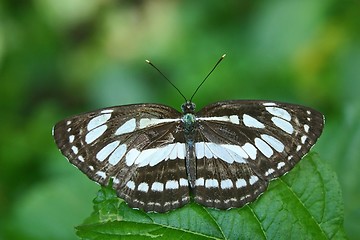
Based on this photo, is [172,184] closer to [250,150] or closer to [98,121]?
[250,150]

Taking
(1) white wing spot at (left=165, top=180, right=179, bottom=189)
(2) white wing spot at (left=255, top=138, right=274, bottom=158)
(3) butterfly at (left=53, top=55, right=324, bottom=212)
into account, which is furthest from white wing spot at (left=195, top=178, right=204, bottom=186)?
(2) white wing spot at (left=255, top=138, right=274, bottom=158)

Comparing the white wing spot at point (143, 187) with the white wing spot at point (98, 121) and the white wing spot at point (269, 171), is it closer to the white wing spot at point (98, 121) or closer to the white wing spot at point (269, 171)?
the white wing spot at point (98, 121)

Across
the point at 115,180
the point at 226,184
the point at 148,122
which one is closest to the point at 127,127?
the point at 148,122

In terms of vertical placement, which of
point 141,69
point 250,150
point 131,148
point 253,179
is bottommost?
point 253,179

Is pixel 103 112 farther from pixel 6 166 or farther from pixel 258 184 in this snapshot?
pixel 6 166

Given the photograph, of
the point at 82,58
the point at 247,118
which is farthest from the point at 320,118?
the point at 82,58

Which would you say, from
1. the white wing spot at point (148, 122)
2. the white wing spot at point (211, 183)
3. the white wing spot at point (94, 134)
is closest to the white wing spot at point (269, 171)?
the white wing spot at point (211, 183)
